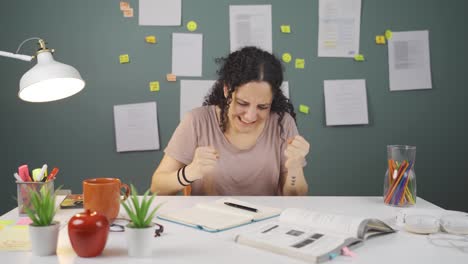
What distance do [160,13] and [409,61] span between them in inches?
60.9

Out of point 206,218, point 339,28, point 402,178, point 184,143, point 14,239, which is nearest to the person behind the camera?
point 14,239

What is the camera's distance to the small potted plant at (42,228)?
1.10m

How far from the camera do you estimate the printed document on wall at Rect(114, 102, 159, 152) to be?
291 cm

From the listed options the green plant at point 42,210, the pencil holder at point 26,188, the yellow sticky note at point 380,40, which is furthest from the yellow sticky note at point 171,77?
the green plant at point 42,210

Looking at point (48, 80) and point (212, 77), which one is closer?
point (48, 80)

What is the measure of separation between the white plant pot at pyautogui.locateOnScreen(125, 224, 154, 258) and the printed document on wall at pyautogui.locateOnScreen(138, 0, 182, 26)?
202 centimetres

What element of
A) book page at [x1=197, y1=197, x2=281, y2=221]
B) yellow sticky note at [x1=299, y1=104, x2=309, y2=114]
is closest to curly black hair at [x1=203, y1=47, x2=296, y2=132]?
book page at [x1=197, y1=197, x2=281, y2=221]

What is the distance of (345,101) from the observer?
3.00 m

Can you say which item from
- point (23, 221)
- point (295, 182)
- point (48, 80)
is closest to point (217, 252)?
point (23, 221)

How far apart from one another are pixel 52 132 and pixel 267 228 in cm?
201

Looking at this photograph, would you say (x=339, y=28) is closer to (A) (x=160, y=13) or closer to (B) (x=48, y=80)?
(A) (x=160, y=13)

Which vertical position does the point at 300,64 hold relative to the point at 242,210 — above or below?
above

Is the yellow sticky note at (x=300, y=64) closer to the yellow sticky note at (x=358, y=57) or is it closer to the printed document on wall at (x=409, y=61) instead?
the yellow sticky note at (x=358, y=57)

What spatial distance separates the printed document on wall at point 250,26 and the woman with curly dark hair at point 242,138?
858 mm
